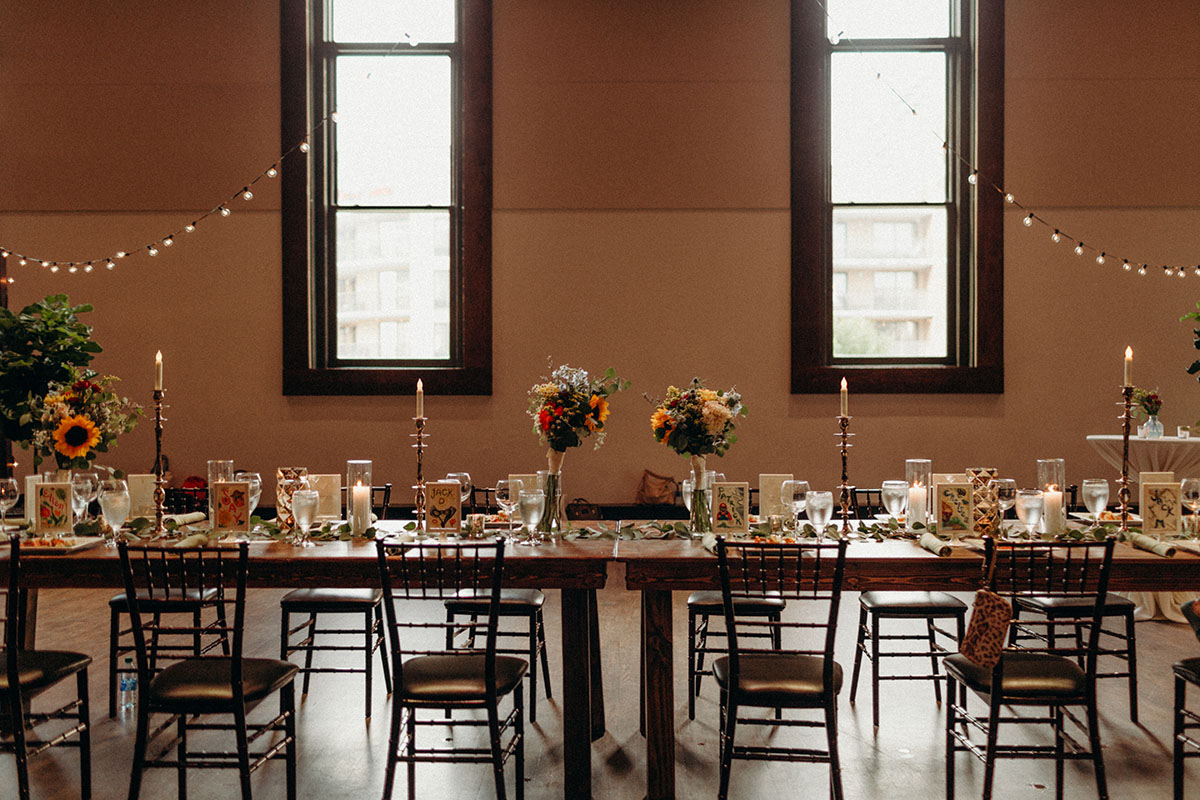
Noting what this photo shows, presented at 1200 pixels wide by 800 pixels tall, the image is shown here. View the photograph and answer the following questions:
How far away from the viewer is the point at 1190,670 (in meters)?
2.67

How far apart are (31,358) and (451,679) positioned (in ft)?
9.23

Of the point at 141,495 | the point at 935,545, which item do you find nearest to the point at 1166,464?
the point at 935,545

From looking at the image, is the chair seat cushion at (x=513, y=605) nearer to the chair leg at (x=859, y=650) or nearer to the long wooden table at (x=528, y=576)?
the long wooden table at (x=528, y=576)

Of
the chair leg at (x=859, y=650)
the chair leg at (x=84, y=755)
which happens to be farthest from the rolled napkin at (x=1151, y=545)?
the chair leg at (x=84, y=755)

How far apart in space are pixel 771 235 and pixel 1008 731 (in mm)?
3606

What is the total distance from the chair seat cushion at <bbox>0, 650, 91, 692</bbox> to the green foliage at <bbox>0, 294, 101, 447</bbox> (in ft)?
4.60

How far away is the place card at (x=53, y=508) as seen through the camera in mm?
3217

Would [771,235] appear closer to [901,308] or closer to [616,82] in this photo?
[901,308]

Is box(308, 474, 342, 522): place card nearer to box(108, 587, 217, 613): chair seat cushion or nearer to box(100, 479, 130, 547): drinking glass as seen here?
box(108, 587, 217, 613): chair seat cushion

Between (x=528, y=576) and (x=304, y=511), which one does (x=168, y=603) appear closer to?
(x=304, y=511)

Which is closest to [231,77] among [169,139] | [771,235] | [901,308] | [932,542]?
[169,139]

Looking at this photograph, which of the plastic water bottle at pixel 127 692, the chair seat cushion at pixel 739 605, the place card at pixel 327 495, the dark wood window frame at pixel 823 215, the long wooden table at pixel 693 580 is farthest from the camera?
the dark wood window frame at pixel 823 215

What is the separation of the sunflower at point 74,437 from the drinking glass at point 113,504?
28 cm

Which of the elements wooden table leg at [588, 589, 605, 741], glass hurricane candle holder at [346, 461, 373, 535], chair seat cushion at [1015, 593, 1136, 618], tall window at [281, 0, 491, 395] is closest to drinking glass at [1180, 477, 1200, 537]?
chair seat cushion at [1015, 593, 1136, 618]
